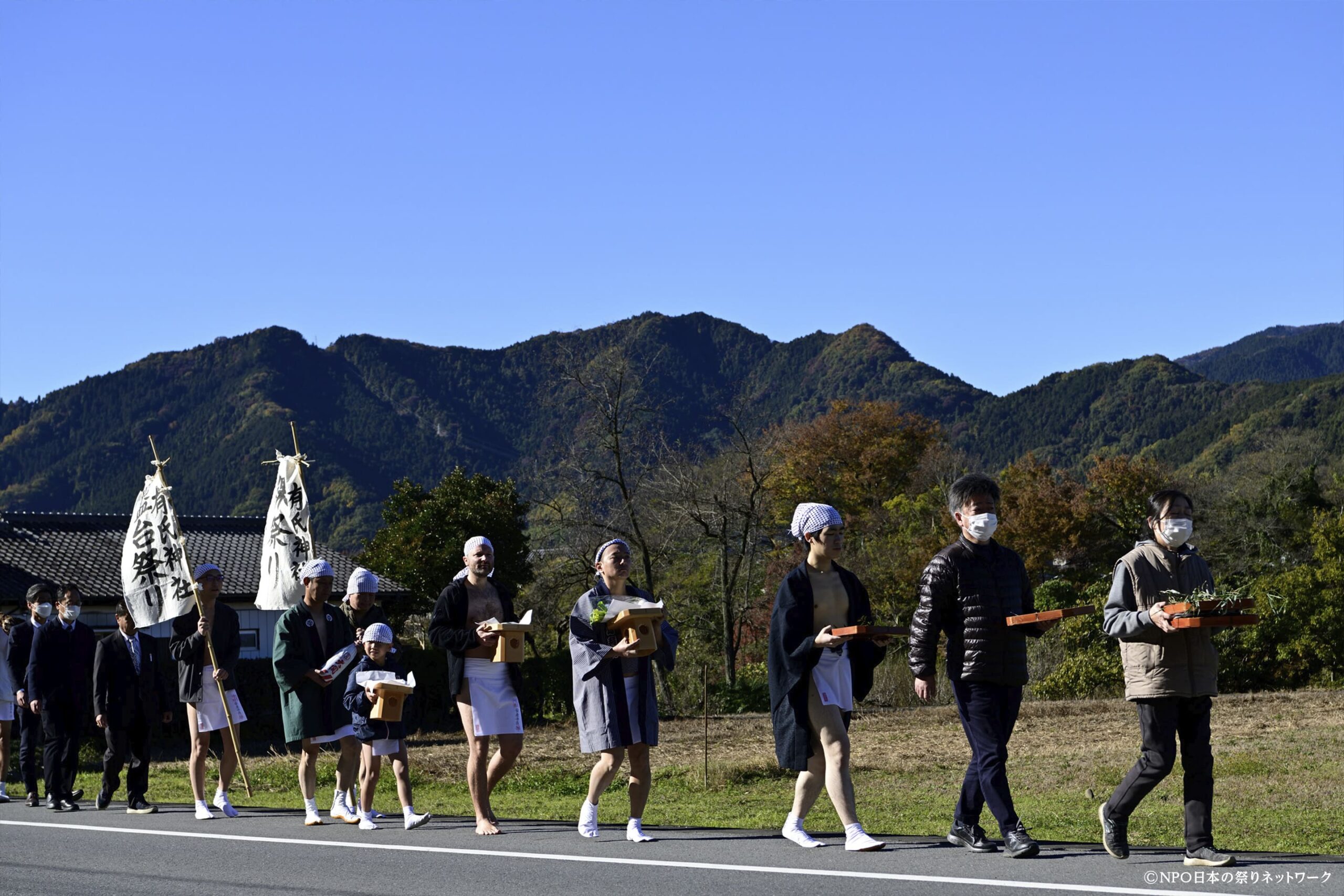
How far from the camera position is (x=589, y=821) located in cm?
959

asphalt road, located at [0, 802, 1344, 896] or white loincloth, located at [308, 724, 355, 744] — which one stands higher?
white loincloth, located at [308, 724, 355, 744]

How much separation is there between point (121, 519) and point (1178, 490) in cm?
3697

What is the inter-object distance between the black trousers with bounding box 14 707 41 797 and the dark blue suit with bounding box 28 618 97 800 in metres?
0.30

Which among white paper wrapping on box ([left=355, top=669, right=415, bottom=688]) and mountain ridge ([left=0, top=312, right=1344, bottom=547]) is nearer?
white paper wrapping on box ([left=355, top=669, right=415, bottom=688])

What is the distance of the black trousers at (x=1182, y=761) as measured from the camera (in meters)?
7.59

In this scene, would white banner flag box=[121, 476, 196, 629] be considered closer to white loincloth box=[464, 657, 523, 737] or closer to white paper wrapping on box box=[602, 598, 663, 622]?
white loincloth box=[464, 657, 523, 737]

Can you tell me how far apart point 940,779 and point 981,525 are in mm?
7391

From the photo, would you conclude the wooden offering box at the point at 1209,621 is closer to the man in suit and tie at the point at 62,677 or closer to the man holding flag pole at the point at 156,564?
the man holding flag pole at the point at 156,564

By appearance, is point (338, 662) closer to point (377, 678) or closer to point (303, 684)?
point (303, 684)

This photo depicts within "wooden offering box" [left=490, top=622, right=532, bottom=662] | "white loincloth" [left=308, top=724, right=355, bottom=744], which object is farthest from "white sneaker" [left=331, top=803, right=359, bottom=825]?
"wooden offering box" [left=490, top=622, right=532, bottom=662]

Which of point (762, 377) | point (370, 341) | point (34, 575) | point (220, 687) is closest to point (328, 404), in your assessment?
point (370, 341)

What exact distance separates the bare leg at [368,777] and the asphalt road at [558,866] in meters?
0.19

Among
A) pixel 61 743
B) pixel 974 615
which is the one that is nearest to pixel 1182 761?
pixel 974 615

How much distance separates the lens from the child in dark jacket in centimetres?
1050
